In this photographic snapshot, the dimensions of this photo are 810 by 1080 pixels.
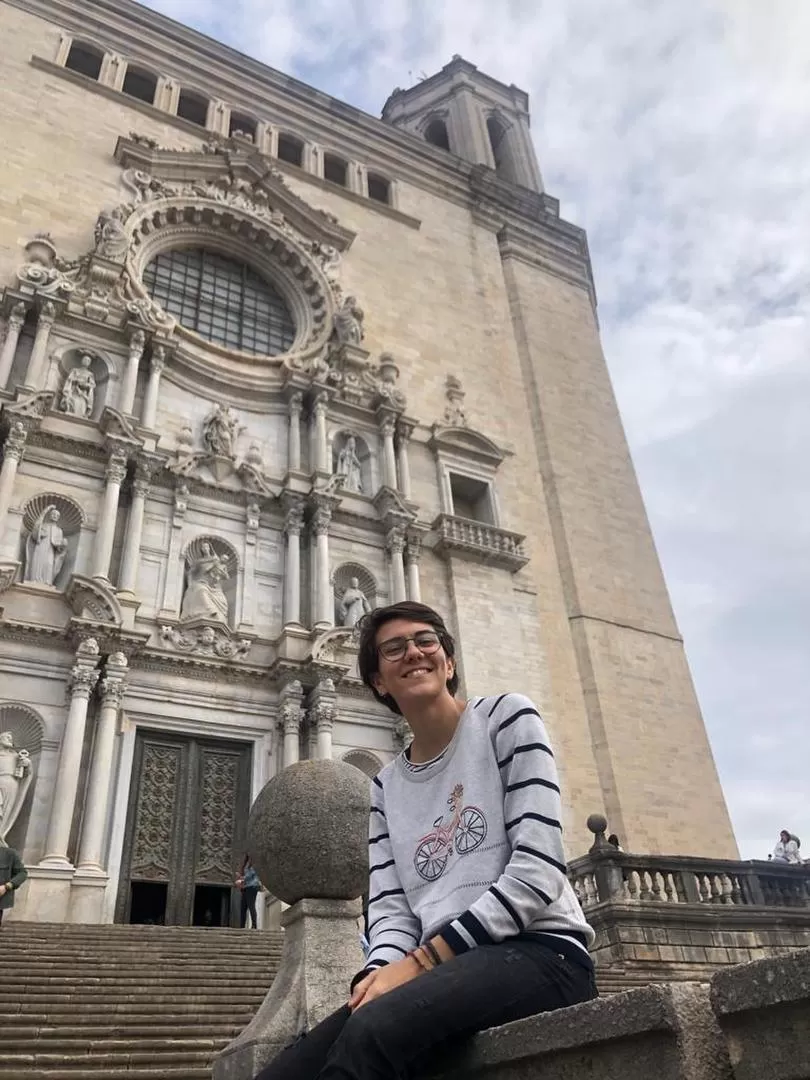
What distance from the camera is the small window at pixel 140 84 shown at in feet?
74.8

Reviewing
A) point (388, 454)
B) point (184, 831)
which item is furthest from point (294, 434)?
point (184, 831)

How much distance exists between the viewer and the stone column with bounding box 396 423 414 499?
18.1 meters

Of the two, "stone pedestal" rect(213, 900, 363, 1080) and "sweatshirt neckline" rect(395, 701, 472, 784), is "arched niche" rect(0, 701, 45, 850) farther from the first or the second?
"sweatshirt neckline" rect(395, 701, 472, 784)

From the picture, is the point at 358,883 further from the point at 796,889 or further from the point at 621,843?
the point at 621,843

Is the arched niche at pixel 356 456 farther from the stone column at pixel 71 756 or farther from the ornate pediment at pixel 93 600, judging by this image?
the stone column at pixel 71 756

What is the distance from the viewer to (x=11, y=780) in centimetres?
1142

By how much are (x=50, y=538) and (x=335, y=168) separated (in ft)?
54.5

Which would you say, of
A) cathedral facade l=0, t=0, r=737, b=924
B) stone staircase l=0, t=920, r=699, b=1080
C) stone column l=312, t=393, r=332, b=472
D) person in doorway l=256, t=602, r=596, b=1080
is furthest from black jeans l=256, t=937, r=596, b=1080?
stone column l=312, t=393, r=332, b=472

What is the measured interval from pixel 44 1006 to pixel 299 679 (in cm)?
816

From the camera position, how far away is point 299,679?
1424 centimetres

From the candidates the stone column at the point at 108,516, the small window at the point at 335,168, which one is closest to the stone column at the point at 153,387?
the stone column at the point at 108,516

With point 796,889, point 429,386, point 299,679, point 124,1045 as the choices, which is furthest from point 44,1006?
point 429,386

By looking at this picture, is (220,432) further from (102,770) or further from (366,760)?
(102,770)

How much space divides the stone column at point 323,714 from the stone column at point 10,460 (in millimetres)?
5770
